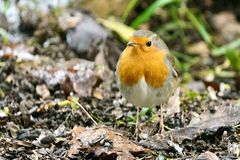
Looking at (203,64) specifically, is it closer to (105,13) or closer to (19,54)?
(105,13)

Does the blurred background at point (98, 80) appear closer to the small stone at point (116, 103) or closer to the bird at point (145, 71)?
the small stone at point (116, 103)

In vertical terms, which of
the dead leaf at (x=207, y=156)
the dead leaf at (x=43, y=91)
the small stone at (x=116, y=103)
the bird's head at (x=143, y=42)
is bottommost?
the dead leaf at (x=207, y=156)

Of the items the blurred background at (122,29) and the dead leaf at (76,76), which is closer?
the dead leaf at (76,76)

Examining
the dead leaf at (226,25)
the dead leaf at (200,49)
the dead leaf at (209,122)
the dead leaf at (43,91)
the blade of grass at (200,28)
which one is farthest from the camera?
the dead leaf at (226,25)

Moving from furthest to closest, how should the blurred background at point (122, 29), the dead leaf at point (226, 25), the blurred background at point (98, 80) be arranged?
the dead leaf at point (226, 25) → the blurred background at point (122, 29) → the blurred background at point (98, 80)

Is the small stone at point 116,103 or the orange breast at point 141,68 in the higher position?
the orange breast at point 141,68

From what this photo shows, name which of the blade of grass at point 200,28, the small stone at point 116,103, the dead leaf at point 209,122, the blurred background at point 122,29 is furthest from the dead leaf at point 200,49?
the dead leaf at point 209,122

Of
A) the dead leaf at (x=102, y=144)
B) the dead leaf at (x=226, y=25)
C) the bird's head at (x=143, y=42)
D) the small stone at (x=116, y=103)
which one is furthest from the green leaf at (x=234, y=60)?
the dead leaf at (x=102, y=144)

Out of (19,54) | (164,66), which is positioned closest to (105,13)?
(19,54)
